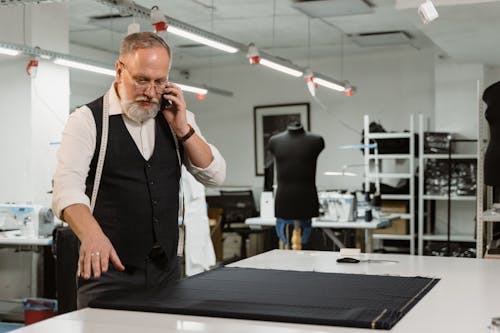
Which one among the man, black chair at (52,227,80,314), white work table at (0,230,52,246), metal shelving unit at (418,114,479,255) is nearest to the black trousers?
the man

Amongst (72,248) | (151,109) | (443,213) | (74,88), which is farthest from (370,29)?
(151,109)

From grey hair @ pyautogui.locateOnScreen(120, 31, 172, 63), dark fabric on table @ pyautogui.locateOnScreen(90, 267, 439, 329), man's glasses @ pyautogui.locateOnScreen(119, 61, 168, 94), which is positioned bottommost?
dark fabric on table @ pyautogui.locateOnScreen(90, 267, 439, 329)

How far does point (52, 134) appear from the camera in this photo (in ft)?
23.6

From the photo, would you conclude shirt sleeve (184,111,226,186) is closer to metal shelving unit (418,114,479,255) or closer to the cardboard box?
metal shelving unit (418,114,479,255)

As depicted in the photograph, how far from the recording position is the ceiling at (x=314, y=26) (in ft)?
21.2

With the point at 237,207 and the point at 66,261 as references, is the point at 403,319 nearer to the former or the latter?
the point at 66,261

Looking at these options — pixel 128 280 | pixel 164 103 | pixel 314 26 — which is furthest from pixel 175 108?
pixel 314 26

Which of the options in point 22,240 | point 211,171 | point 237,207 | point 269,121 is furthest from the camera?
point 269,121

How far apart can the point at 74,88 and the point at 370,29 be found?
13.5 feet

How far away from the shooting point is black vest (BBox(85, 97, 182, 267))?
2.20 metres

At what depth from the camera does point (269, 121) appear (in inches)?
456

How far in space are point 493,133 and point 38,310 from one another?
370 cm

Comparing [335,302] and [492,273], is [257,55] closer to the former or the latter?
[492,273]

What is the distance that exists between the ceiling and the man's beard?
3.57 meters
